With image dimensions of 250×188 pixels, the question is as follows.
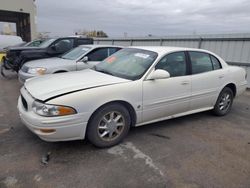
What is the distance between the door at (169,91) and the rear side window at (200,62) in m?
0.21

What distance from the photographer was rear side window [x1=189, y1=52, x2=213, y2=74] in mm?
4105

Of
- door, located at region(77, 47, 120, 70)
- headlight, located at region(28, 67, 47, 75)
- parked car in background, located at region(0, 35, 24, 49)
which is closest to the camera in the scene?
headlight, located at region(28, 67, 47, 75)

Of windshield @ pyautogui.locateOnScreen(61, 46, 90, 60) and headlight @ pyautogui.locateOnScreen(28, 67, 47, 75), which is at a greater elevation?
windshield @ pyautogui.locateOnScreen(61, 46, 90, 60)

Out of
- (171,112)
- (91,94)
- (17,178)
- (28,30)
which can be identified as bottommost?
(17,178)

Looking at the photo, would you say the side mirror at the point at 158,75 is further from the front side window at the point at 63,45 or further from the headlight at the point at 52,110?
the front side window at the point at 63,45

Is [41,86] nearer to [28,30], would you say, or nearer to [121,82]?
[121,82]

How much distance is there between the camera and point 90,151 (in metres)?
3.07

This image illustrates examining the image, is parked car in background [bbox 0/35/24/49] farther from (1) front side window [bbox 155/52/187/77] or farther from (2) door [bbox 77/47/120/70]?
(1) front side window [bbox 155/52/187/77]

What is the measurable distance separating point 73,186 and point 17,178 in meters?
0.70

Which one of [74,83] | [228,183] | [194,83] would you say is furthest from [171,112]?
[74,83]

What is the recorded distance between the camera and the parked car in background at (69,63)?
575 centimetres

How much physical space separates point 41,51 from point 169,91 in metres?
5.88

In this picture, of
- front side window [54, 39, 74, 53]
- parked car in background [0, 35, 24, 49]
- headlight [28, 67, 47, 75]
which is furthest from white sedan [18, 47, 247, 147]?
parked car in background [0, 35, 24, 49]

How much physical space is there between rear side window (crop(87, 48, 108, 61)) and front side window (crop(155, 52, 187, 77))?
3.41 meters
